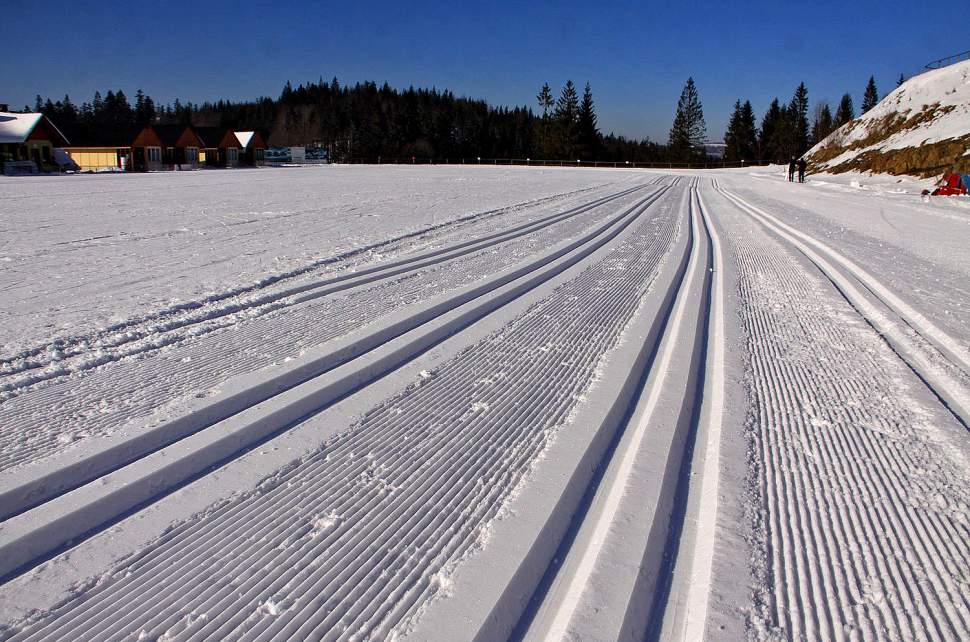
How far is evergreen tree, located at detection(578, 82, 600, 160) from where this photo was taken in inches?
3686

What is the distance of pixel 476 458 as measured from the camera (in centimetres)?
298

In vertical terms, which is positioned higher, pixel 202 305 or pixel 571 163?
pixel 571 163

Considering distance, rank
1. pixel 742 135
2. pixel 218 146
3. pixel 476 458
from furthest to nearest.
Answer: pixel 742 135 → pixel 218 146 → pixel 476 458

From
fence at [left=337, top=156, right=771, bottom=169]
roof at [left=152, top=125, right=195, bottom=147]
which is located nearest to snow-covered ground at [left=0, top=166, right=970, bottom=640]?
roof at [left=152, top=125, right=195, bottom=147]

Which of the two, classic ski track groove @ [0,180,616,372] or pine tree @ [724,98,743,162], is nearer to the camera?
classic ski track groove @ [0,180,616,372]

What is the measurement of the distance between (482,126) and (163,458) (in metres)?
119

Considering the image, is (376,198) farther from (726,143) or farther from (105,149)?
(726,143)

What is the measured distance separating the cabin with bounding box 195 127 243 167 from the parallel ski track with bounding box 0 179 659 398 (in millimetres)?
58328

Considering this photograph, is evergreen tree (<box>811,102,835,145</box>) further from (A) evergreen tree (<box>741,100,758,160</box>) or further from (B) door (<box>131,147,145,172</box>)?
(B) door (<box>131,147,145,172</box>)

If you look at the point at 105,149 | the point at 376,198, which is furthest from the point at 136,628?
the point at 105,149

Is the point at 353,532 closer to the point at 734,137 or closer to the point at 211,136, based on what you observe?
the point at 211,136

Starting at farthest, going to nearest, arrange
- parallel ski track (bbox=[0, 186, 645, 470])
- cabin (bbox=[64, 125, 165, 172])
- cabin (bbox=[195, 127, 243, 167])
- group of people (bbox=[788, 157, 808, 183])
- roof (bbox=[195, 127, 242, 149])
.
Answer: roof (bbox=[195, 127, 242, 149])
cabin (bbox=[195, 127, 243, 167])
cabin (bbox=[64, 125, 165, 172])
group of people (bbox=[788, 157, 808, 183])
parallel ski track (bbox=[0, 186, 645, 470])

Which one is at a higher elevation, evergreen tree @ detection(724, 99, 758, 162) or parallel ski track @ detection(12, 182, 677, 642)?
evergreen tree @ detection(724, 99, 758, 162)

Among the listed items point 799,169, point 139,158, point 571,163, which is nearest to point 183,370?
point 799,169
